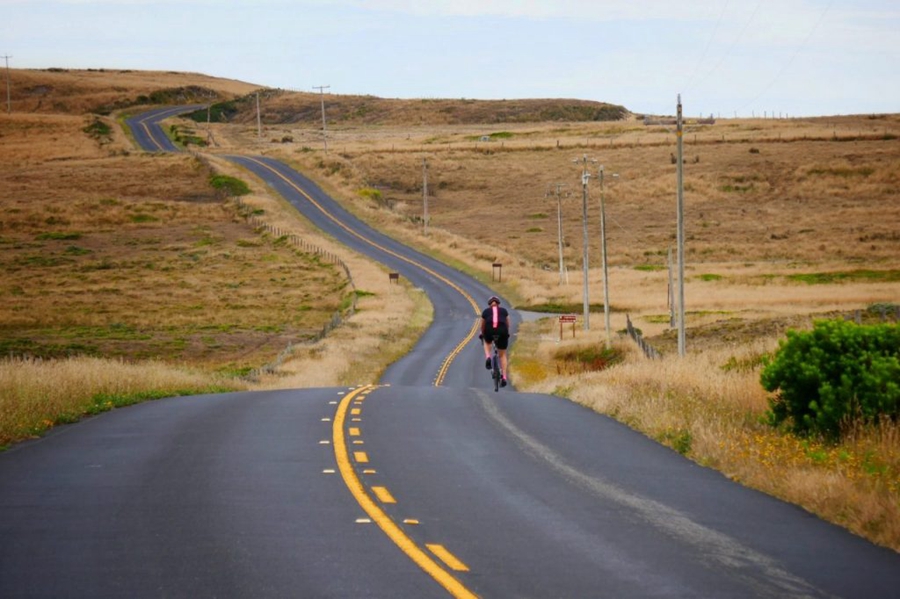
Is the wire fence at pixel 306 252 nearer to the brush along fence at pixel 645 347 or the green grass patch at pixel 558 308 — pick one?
the green grass patch at pixel 558 308

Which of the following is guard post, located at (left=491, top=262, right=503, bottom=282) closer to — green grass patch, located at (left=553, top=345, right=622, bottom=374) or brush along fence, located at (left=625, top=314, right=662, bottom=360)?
green grass patch, located at (left=553, top=345, right=622, bottom=374)

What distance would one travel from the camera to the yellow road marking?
11.9 meters

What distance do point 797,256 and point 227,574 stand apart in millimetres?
88942

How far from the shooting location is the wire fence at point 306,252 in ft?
179

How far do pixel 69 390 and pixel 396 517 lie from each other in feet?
35.7

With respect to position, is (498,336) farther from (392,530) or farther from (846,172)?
(846,172)

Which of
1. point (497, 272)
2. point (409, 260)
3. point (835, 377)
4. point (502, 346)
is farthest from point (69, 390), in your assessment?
point (409, 260)

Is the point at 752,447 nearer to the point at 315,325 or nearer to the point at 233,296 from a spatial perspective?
the point at 315,325

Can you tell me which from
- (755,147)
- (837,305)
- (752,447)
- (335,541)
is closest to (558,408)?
(752,447)

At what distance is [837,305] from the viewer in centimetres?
6109

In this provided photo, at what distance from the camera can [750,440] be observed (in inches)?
571

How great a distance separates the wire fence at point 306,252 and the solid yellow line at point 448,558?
33202 mm

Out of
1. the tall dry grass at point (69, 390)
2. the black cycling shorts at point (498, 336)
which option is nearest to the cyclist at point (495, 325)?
the black cycling shorts at point (498, 336)

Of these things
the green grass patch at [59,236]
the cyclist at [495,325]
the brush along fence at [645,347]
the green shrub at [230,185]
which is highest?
the green shrub at [230,185]
